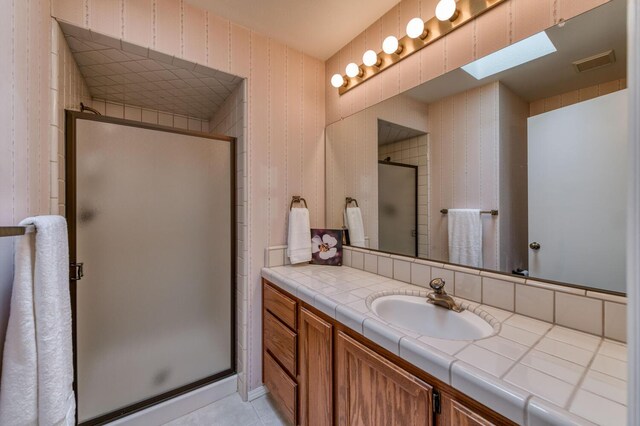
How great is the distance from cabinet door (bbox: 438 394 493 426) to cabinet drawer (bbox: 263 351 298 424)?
2.79 feet

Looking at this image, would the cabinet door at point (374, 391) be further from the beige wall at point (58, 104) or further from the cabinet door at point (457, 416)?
the beige wall at point (58, 104)

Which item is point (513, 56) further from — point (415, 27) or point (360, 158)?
point (360, 158)

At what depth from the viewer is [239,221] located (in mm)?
1722

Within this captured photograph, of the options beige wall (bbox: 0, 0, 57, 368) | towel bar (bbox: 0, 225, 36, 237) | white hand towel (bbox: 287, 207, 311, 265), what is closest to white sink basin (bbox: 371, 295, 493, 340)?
white hand towel (bbox: 287, 207, 311, 265)

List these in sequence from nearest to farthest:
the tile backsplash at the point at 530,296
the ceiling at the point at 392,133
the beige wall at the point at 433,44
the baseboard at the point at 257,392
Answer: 1. the tile backsplash at the point at 530,296
2. the beige wall at the point at 433,44
3. the ceiling at the point at 392,133
4. the baseboard at the point at 257,392

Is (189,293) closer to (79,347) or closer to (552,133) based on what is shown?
(79,347)

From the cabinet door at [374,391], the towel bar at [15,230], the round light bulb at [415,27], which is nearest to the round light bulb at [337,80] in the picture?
the round light bulb at [415,27]

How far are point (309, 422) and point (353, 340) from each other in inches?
23.7

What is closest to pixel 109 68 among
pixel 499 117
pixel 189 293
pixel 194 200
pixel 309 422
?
pixel 194 200

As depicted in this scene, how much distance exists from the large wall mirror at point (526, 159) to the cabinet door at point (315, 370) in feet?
2.08

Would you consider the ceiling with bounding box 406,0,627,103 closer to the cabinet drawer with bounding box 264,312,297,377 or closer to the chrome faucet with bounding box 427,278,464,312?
the chrome faucet with bounding box 427,278,464,312

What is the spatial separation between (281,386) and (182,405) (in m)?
0.64

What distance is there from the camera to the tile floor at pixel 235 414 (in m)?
1.48

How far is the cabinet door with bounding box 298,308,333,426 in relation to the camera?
1093 millimetres
